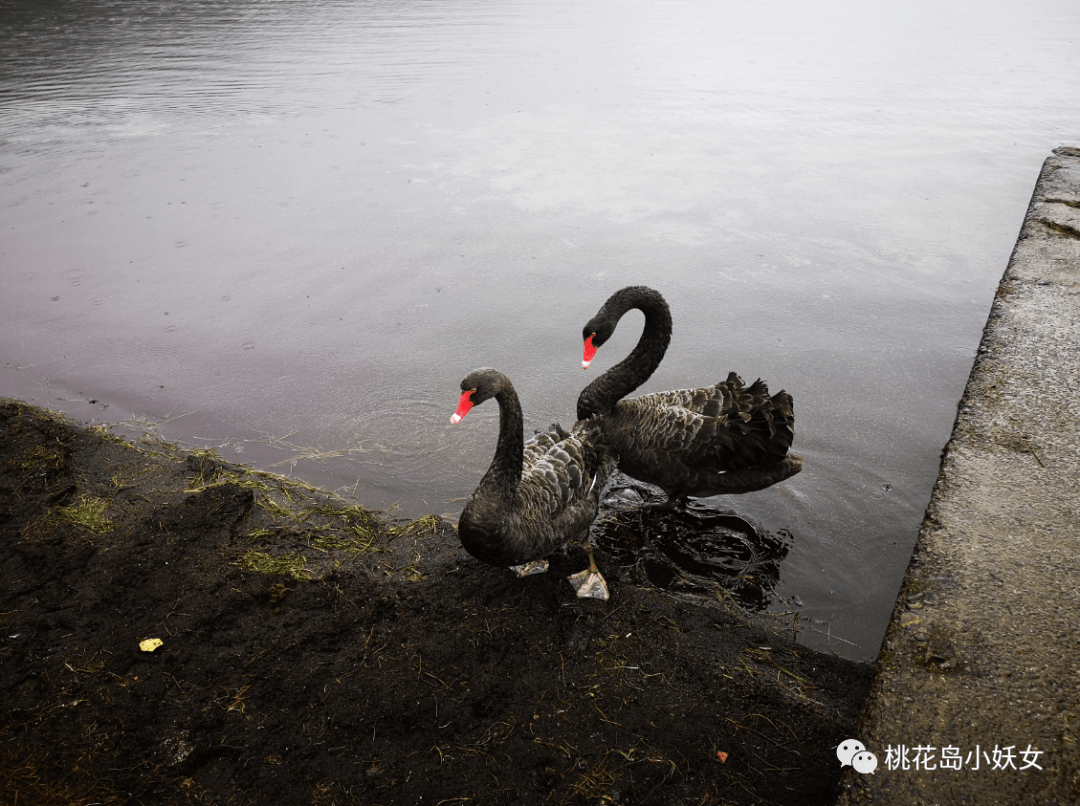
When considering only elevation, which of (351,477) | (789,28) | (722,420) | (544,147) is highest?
(789,28)

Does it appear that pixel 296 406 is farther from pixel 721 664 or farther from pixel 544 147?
pixel 544 147

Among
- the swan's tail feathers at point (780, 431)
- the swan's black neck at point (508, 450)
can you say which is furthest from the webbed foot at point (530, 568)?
the swan's tail feathers at point (780, 431)

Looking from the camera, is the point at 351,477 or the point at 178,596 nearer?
the point at 178,596

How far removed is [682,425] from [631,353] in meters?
0.52

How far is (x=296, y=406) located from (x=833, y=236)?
4780mm

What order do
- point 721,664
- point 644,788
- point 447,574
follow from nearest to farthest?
1. point 644,788
2. point 721,664
3. point 447,574

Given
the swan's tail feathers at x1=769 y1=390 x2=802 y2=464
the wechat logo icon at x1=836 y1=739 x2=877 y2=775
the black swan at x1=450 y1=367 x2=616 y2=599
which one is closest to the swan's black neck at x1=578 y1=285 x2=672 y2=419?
the black swan at x1=450 y1=367 x2=616 y2=599

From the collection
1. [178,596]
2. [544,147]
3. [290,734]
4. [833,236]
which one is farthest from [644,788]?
[544,147]

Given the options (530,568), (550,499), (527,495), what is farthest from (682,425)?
(530,568)

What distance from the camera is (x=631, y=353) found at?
151 inches

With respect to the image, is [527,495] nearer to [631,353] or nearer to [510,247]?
[631,353]

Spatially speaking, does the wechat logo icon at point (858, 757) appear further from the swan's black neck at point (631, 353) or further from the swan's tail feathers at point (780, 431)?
the swan's black neck at point (631, 353)

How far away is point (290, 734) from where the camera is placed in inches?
97.3

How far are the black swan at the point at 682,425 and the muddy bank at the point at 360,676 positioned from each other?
21.8 inches
